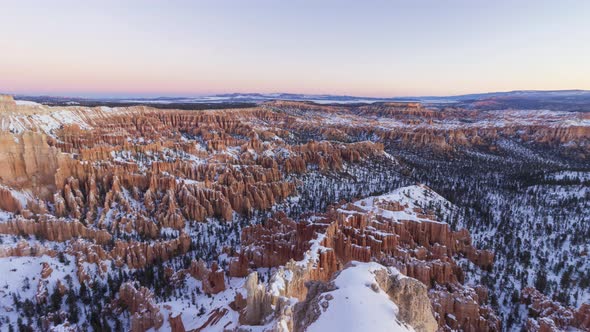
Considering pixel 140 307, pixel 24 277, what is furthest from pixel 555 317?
pixel 24 277

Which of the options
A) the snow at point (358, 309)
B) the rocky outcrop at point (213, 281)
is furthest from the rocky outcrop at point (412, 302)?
the rocky outcrop at point (213, 281)

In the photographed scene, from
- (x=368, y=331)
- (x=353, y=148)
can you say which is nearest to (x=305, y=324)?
(x=368, y=331)

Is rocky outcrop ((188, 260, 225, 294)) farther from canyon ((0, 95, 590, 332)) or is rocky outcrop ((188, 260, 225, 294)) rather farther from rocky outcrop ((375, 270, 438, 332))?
rocky outcrop ((375, 270, 438, 332))

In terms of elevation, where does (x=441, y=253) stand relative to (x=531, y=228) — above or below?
above

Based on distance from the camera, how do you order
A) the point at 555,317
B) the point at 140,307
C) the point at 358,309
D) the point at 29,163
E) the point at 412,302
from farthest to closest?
the point at 29,163
the point at 140,307
the point at 555,317
the point at 412,302
the point at 358,309

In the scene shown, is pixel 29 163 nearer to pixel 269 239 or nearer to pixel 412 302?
pixel 269 239

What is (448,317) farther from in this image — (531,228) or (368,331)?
(531,228)

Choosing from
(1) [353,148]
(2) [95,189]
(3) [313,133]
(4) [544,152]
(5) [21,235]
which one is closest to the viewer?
(5) [21,235]

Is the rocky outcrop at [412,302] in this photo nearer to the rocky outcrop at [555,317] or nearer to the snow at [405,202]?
the rocky outcrop at [555,317]

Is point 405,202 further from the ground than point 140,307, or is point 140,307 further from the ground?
point 405,202
